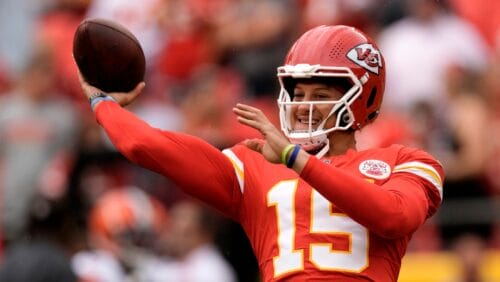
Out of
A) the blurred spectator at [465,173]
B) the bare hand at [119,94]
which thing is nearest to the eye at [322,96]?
the bare hand at [119,94]

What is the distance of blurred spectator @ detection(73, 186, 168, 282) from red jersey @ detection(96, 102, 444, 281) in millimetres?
3409

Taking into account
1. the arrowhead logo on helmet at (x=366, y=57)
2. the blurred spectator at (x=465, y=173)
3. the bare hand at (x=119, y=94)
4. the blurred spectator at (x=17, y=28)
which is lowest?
the blurred spectator at (x=465, y=173)

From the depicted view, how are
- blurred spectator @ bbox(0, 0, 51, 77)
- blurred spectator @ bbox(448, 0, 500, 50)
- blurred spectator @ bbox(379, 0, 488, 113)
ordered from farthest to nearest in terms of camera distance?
blurred spectator @ bbox(0, 0, 51, 77) → blurred spectator @ bbox(448, 0, 500, 50) → blurred spectator @ bbox(379, 0, 488, 113)

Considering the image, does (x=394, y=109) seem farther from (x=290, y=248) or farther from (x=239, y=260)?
(x=290, y=248)

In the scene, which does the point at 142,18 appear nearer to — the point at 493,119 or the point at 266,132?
the point at 493,119

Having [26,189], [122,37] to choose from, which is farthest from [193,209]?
[122,37]

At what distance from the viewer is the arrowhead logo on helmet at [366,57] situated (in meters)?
5.14

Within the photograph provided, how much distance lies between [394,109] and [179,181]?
478 cm

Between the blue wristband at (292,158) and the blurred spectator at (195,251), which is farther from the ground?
the blue wristband at (292,158)

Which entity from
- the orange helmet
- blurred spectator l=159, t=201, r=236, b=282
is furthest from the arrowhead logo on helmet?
the orange helmet

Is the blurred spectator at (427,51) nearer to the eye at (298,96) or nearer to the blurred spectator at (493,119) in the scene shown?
the blurred spectator at (493,119)

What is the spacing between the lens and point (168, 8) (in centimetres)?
1108

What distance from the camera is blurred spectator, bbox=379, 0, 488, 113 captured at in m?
9.64

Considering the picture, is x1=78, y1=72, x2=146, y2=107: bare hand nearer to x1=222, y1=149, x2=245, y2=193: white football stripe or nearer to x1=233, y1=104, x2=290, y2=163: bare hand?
x1=222, y1=149, x2=245, y2=193: white football stripe
